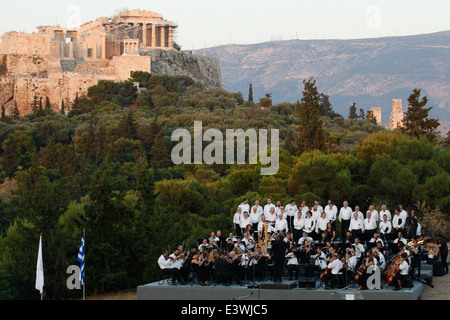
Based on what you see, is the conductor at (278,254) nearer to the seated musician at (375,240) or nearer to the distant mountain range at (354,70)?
the seated musician at (375,240)

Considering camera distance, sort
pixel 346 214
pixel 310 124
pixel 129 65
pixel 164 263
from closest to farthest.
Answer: pixel 164 263
pixel 346 214
pixel 310 124
pixel 129 65

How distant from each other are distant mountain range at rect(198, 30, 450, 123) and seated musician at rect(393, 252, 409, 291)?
136572 millimetres

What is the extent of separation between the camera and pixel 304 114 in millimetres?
38531

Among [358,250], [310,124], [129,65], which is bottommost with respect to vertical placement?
[358,250]

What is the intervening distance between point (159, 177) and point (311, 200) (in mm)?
18582

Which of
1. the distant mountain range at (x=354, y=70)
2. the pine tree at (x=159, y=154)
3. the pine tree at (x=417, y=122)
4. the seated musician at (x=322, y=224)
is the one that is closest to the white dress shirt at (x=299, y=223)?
the seated musician at (x=322, y=224)

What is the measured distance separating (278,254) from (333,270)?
136 centimetres

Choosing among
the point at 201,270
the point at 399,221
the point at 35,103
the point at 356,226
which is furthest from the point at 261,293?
the point at 35,103

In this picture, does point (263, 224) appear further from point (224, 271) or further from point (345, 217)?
point (345, 217)

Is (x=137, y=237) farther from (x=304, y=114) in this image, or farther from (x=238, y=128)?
(x=238, y=128)

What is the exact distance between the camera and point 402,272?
18203 millimetres

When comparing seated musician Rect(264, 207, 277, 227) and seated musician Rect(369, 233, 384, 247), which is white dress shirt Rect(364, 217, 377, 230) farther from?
seated musician Rect(264, 207, 277, 227)
